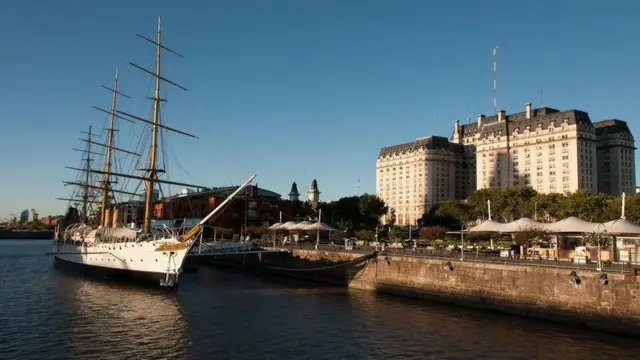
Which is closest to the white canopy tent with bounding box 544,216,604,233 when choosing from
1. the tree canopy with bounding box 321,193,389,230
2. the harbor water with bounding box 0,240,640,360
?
the harbor water with bounding box 0,240,640,360

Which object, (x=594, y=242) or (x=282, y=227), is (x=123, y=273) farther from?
(x=594, y=242)

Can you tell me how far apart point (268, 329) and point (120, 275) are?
30.3 meters

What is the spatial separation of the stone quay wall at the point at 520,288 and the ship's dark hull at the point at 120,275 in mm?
19535

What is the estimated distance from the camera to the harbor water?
86.0 feet

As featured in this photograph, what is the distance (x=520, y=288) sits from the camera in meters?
35.8

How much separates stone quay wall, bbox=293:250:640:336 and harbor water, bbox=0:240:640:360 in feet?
4.42

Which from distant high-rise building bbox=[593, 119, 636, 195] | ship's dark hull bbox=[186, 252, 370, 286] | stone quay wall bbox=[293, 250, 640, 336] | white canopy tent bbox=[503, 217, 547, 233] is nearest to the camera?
stone quay wall bbox=[293, 250, 640, 336]

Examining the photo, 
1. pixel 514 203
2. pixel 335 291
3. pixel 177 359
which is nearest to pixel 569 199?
pixel 514 203

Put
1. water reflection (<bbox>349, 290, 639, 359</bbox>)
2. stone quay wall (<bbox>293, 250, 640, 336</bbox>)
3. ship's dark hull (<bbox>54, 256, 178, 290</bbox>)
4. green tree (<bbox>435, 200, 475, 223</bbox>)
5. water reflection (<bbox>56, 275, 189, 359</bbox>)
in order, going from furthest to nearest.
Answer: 1. green tree (<bbox>435, 200, 475, 223</bbox>)
2. ship's dark hull (<bbox>54, 256, 178, 290</bbox>)
3. stone quay wall (<bbox>293, 250, 640, 336</bbox>)
4. water reflection (<bbox>56, 275, 189, 359</bbox>)
5. water reflection (<bbox>349, 290, 639, 359</bbox>)

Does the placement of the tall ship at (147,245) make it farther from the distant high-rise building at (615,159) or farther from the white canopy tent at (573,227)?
the distant high-rise building at (615,159)

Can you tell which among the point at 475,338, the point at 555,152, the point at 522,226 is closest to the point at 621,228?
the point at 522,226

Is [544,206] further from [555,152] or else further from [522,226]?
[522,226]

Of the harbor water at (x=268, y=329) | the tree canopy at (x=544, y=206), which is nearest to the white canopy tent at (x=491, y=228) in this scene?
the harbor water at (x=268, y=329)

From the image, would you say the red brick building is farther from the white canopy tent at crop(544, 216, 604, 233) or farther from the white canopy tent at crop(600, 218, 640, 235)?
the white canopy tent at crop(600, 218, 640, 235)
